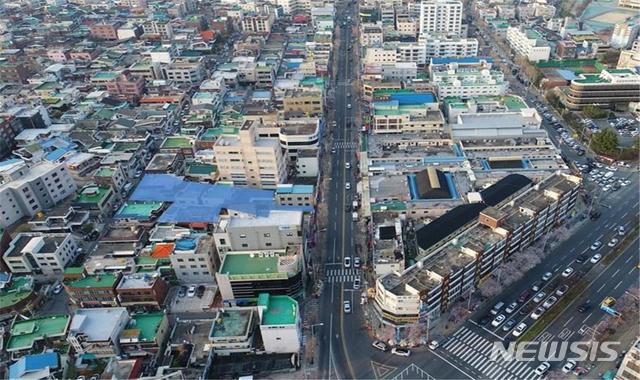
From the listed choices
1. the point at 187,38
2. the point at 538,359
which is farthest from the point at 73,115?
the point at 538,359

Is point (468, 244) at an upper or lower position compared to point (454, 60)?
lower

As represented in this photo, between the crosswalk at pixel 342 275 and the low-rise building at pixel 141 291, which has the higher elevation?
the low-rise building at pixel 141 291

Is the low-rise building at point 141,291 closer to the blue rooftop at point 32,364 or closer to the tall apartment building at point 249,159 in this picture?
the blue rooftop at point 32,364

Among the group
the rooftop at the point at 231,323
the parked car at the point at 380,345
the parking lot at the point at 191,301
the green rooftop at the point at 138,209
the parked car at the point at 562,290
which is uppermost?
the rooftop at the point at 231,323

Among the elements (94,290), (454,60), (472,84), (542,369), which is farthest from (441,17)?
(94,290)

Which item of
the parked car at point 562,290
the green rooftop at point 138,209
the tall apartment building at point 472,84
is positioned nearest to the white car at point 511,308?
the parked car at point 562,290

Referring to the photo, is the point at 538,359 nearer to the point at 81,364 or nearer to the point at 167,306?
the point at 167,306

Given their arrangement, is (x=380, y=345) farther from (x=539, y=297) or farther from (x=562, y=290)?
(x=562, y=290)
